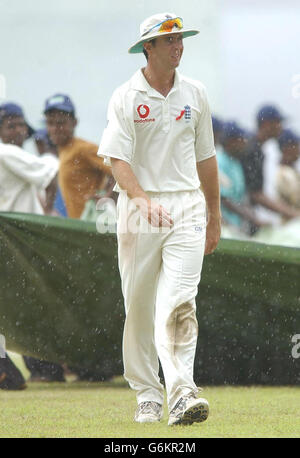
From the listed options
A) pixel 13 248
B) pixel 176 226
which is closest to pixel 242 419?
pixel 176 226

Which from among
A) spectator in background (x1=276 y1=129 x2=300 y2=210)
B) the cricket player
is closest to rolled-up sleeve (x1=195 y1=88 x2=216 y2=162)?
the cricket player

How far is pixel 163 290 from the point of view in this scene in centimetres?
619

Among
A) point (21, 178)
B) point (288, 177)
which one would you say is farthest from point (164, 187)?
point (288, 177)

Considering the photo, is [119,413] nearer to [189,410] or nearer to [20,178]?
[189,410]

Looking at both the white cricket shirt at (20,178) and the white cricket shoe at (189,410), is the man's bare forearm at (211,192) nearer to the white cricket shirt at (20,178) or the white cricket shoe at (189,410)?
the white cricket shoe at (189,410)

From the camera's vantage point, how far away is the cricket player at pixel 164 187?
6.09 meters

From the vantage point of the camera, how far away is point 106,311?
808 centimetres

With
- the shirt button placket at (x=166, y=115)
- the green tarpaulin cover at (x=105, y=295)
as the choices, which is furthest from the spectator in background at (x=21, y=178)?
the shirt button placket at (x=166, y=115)

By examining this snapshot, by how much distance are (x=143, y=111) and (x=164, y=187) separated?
0.38 metres

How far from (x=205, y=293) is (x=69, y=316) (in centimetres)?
87

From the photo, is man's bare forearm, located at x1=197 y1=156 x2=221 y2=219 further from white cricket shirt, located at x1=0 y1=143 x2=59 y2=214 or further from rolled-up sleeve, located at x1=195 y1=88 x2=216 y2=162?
white cricket shirt, located at x1=0 y1=143 x2=59 y2=214

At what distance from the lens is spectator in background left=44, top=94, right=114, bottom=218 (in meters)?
8.90
